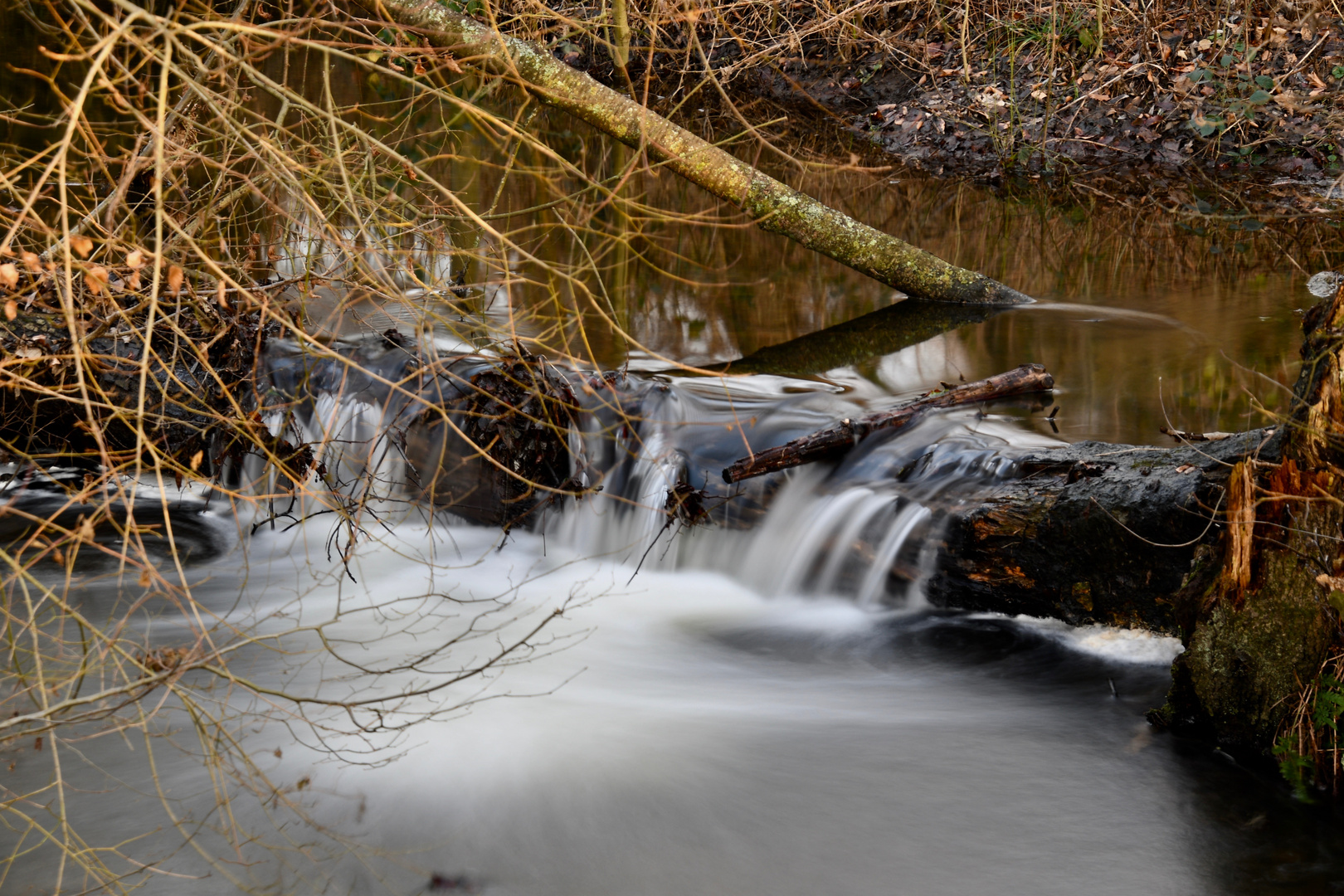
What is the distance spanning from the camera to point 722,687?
14.8 ft

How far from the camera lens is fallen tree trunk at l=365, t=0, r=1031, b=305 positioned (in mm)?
7113

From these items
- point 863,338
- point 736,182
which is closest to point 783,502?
point 863,338

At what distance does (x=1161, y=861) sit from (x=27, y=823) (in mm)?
3356

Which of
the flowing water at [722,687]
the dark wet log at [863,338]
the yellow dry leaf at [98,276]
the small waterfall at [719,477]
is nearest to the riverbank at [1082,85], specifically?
the dark wet log at [863,338]

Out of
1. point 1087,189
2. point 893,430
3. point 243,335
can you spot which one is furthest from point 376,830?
point 1087,189

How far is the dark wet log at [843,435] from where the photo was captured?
16.7 ft

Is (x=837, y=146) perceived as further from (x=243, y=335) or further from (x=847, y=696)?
(x=847, y=696)

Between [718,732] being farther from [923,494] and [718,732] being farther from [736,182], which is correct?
[736,182]

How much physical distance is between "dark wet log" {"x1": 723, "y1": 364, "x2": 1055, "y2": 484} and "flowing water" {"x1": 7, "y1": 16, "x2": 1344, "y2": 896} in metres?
0.09

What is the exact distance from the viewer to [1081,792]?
144 inches

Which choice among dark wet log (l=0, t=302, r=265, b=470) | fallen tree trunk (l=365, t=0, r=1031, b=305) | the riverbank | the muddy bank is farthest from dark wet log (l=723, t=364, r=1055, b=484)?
the muddy bank

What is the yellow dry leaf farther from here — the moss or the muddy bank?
the muddy bank

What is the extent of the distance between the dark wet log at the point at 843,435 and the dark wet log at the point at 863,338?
1.47 m

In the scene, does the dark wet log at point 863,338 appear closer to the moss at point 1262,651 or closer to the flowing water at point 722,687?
the flowing water at point 722,687
